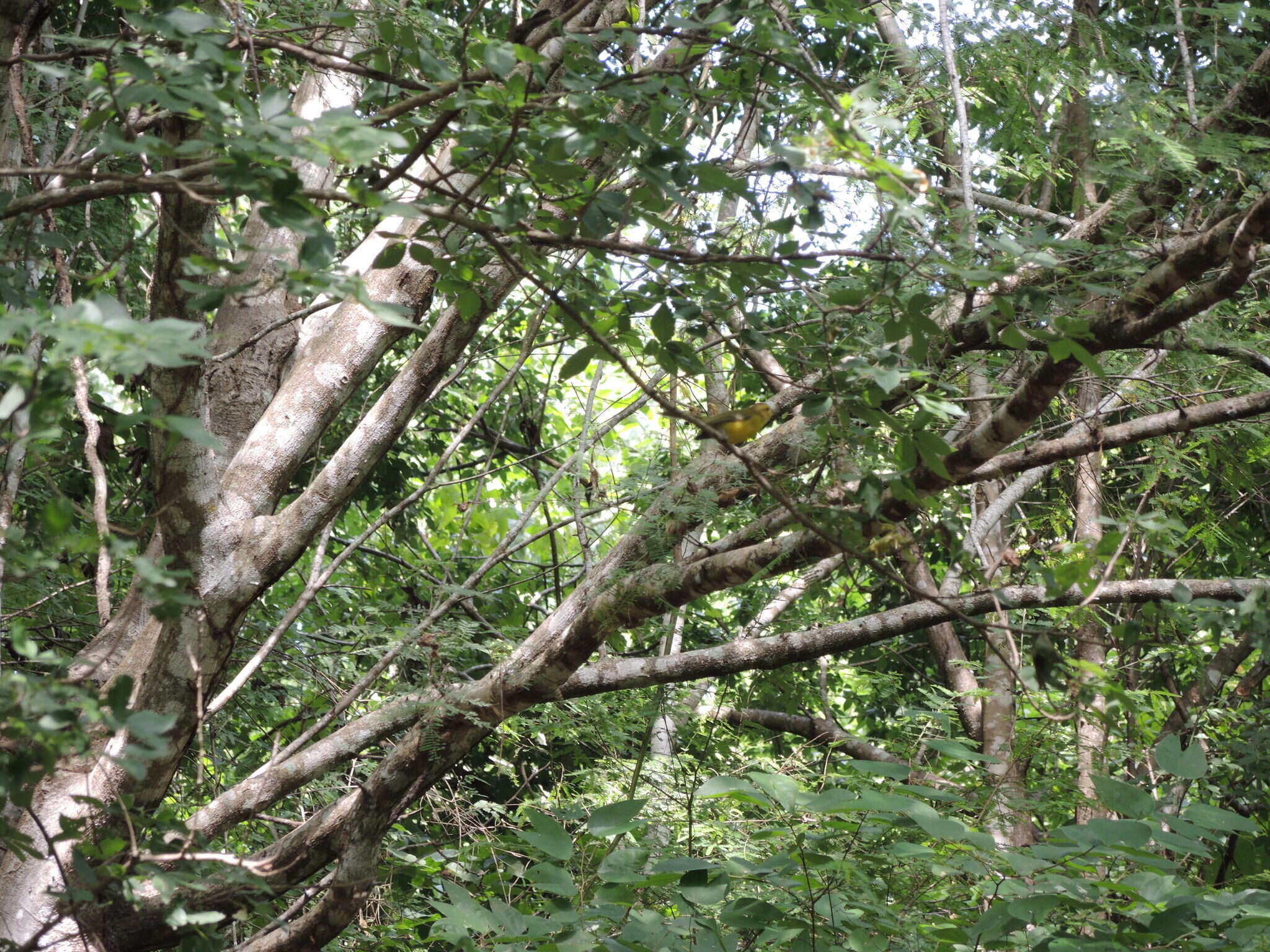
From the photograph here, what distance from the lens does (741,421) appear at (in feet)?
4.99

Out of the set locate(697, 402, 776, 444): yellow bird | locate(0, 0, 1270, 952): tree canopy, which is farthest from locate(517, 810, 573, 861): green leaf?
locate(697, 402, 776, 444): yellow bird

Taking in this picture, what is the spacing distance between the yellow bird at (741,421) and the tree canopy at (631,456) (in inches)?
4.3

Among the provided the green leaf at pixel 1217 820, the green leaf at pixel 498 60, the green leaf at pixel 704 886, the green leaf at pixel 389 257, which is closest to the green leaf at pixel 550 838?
the green leaf at pixel 704 886

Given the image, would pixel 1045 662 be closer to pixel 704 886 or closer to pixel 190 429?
pixel 704 886

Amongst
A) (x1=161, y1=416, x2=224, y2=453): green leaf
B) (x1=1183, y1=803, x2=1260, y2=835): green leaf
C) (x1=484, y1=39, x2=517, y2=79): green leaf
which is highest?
(x1=484, y1=39, x2=517, y2=79): green leaf

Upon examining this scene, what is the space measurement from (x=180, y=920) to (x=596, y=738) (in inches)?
86.7

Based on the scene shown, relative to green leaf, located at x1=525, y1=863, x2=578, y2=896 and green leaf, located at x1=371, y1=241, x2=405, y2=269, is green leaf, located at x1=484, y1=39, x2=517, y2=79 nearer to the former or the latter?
green leaf, located at x1=371, y1=241, x2=405, y2=269

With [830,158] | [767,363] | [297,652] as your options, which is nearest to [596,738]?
[297,652]

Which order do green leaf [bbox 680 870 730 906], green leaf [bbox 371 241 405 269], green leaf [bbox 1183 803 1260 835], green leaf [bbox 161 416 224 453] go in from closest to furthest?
green leaf [bbox 161 416 224 453], green leaf [bbox 371 241 405 269], green leaf [bbox 680 870 730 906], green leaf [bbox 1183 803 1260 835]

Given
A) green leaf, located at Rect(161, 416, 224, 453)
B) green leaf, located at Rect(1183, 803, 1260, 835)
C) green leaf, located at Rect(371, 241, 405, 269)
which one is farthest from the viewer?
green leaf, located at Rect(1183, 803, 1260, 835)

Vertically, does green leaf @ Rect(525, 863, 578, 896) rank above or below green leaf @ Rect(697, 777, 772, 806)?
below

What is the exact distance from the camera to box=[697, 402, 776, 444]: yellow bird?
153cm

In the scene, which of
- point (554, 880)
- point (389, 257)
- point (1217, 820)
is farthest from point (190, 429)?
point (1217, 820)

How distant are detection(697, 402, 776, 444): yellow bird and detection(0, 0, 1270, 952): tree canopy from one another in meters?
0.11
